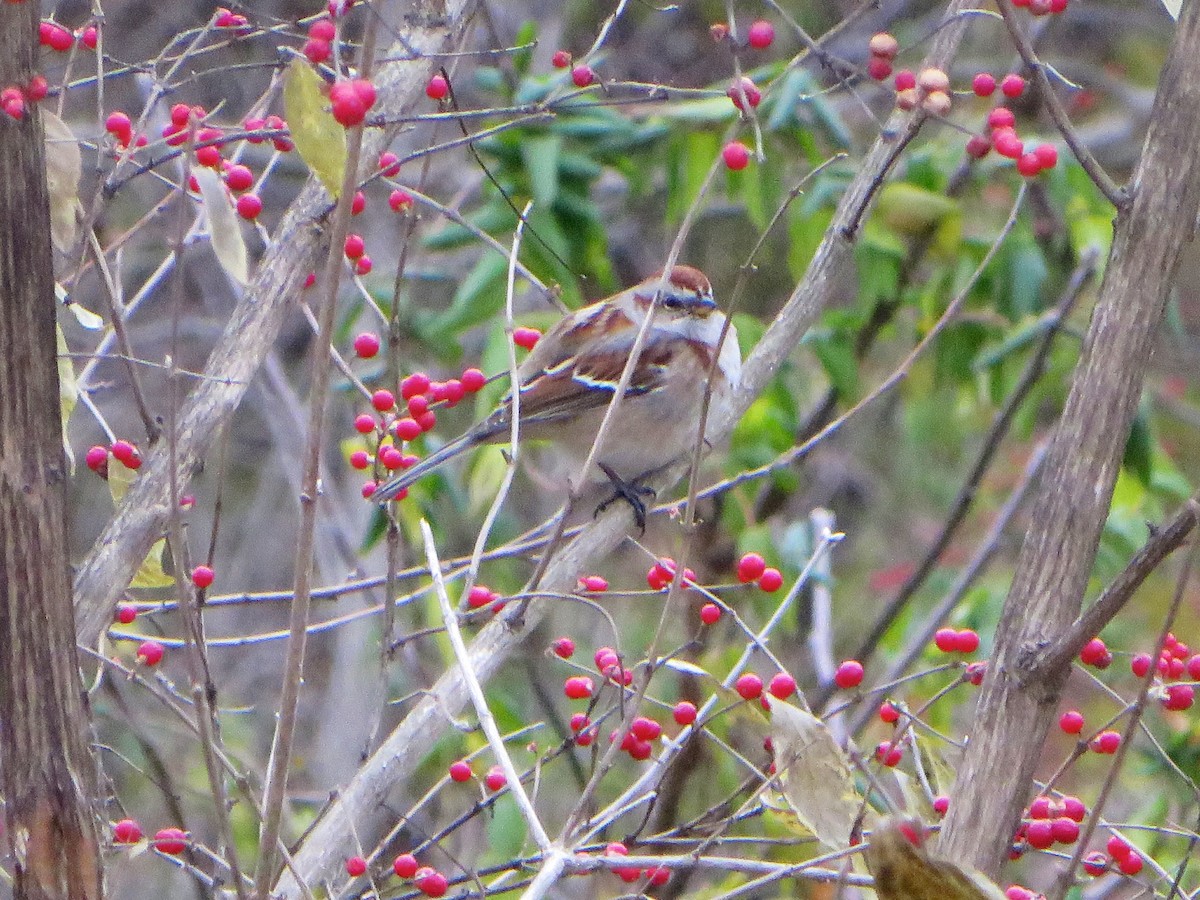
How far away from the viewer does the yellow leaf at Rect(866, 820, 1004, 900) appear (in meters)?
1.71

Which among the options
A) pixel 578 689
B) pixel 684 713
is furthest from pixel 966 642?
pixel 578 689

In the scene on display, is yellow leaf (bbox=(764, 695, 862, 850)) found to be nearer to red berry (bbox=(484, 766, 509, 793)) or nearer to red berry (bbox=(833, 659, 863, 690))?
red berry (bbox=(833, 659, 863, 690))

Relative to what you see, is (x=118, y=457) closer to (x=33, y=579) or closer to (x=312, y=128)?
(x=33, y=579)

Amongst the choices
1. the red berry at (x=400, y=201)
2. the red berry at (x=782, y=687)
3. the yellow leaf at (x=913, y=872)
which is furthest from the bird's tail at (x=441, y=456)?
the yellow leaf at (x=913, y=872)

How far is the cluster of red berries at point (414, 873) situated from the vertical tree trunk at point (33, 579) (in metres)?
0.70

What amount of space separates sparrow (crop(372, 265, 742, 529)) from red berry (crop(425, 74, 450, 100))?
164 centimetres

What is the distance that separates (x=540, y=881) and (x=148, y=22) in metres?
7.11

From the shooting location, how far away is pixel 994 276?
191 inches

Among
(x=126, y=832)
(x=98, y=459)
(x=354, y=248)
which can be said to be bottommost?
(x=126, y=832)

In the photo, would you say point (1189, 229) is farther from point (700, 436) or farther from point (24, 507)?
point (24, 507)

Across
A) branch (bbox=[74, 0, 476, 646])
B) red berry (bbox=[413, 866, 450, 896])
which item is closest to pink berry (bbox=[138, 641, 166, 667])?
branch (bbox=[74, 0, 476, 646])

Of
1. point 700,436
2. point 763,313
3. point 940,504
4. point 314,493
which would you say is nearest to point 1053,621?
point 700,436

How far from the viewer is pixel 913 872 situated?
5.68 ft

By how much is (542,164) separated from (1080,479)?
2692mm
